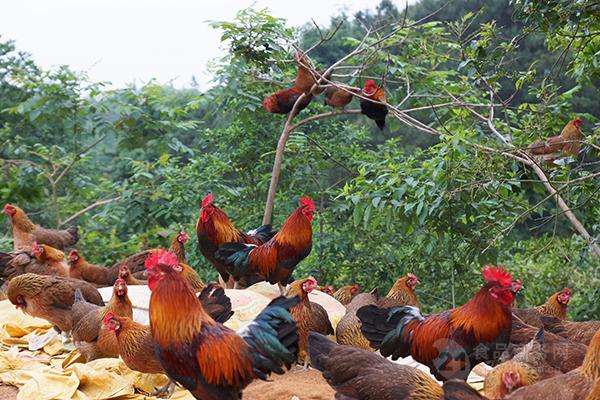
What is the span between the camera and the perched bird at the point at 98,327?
21.2 feet

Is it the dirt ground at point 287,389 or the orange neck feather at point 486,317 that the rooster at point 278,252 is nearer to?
the dirt ground at point 287,389

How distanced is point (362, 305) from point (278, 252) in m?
1.09

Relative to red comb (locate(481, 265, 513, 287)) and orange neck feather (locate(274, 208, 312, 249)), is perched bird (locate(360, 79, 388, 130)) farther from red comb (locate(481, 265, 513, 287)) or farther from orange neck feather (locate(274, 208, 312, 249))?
red comb (locate(481, 265, 513, 287))

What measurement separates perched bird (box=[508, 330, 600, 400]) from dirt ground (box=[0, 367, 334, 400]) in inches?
73.4

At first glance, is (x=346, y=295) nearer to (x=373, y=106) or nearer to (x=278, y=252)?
(x=278, y=252)

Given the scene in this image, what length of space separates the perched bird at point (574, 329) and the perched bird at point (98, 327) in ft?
11.6

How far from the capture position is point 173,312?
4.81m

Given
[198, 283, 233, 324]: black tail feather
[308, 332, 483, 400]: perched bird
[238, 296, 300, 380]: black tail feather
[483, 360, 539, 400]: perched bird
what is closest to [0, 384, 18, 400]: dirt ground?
[198, 283, 233, 324]: black tail feather

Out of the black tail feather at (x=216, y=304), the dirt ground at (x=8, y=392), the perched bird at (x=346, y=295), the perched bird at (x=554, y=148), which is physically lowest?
the dirt ground at (x=8, y=392)

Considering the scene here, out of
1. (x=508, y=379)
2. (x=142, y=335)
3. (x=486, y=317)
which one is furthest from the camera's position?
(x=142, y=335)

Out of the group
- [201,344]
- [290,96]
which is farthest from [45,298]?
[290,96]

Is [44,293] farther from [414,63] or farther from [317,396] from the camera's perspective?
[414,63]

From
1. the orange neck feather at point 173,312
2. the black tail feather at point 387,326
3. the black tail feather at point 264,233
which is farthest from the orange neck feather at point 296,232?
the orange neck feather at point 173,312

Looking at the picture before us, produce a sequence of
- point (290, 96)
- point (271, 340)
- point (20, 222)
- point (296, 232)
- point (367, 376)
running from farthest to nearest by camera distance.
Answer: point (20, 222), point (290, 96), point (296, 232), point (271, 340), point (367, 376)
